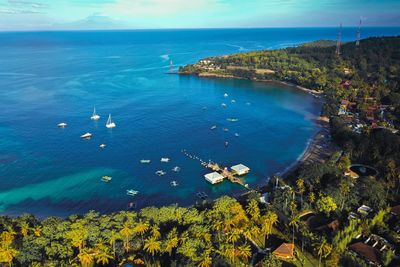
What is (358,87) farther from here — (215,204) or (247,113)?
(215,204)

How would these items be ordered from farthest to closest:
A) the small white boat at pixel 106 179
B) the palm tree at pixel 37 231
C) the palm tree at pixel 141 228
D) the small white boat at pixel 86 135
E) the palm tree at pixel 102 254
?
the small white boat at pixel 86 135
the small white boat at pixel 106 179
the palm tree at pixel 141 228
the palm tree at pixel 37 231
the palm tree at pixel 102 254

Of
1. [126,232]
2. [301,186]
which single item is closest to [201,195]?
[301,186]

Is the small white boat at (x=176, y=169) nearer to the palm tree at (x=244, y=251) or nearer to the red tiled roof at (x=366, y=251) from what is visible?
the palm tree at (x=244, y=251)

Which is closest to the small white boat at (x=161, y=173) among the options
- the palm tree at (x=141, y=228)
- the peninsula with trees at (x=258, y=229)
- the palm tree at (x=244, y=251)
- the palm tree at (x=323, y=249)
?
the peninsula with trees at (x=258, y=229)

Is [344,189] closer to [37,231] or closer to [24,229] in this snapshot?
[37,231]

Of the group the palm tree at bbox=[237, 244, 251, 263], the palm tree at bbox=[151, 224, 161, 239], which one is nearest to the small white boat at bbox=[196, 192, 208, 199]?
the palm tree at bbox=[151, 224, 161, 239]

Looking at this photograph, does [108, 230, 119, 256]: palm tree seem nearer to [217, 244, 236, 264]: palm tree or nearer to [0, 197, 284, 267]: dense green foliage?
[0, 197, 284, 267]: dense green foliage
